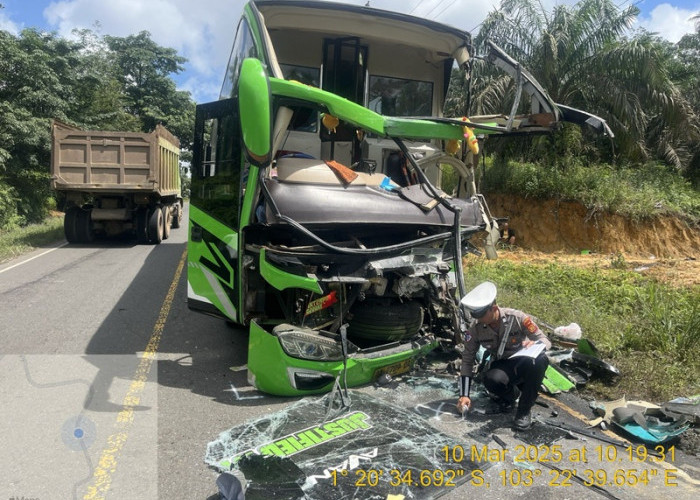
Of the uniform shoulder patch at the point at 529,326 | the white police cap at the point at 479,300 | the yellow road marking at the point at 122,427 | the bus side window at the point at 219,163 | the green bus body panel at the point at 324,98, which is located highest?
the green bus body panel at the point at 324,98

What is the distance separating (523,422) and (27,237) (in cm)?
1483

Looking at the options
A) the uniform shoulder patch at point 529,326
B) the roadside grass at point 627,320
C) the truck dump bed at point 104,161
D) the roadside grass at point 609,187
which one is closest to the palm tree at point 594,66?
the roadside grass at point 609,187

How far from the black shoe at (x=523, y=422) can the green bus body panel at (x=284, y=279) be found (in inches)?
70.9

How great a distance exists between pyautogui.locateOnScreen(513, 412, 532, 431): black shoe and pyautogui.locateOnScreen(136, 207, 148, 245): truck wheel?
11922mm

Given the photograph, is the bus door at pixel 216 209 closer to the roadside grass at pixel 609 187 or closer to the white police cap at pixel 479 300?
the white police cap at pixel 479 300

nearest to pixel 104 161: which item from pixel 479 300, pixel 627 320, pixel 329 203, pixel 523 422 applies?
pixel 329 203

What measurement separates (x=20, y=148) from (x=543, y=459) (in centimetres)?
2011

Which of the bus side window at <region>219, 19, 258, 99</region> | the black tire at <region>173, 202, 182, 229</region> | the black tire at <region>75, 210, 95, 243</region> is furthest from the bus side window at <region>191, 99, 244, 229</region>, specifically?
the black tire at <region>173, 202, 182, 229</region>

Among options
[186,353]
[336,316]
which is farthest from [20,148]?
[336,316]

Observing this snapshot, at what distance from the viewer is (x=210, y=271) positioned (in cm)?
509

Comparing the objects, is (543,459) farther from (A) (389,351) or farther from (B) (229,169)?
(B) (229,169)

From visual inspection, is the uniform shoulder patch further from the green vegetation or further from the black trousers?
the green vegetation

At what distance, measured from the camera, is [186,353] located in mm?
5461

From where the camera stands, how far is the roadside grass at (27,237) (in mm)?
11875
